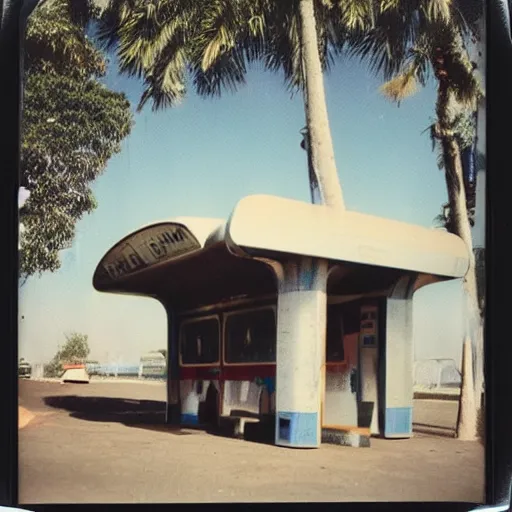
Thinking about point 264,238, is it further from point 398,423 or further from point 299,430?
point 398,423

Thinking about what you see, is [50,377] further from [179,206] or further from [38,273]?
[179,206]

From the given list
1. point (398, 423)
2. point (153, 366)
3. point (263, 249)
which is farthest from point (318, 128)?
point (398, 423)

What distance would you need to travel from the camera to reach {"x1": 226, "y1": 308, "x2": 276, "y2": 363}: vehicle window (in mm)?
6281

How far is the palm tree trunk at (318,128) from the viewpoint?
20.1 feet

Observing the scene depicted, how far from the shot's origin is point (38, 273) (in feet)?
19.9

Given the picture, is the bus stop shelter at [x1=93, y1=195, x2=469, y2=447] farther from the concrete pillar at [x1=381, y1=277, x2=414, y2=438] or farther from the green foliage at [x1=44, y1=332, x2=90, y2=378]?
the green foliage at [x1=44, y1=332, x2=90, y2=378]

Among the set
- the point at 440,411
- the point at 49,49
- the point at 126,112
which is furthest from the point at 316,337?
the point at 49,49

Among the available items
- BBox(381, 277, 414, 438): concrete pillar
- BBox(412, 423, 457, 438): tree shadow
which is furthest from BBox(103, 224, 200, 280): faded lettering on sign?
BBox(412, 423, 457, 438): tree shadow

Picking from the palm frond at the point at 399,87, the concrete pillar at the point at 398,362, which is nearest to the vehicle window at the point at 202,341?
the concrete pillar at the point at 398,362

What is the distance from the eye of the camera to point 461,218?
20.6ft

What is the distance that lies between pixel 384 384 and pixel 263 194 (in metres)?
1.64

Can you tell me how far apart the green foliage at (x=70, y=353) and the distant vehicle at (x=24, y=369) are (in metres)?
0.12

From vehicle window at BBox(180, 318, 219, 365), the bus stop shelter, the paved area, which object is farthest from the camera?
vehicle window at BBox(180, 318, 219, 365)

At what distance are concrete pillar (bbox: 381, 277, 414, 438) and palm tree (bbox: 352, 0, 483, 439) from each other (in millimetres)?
387
